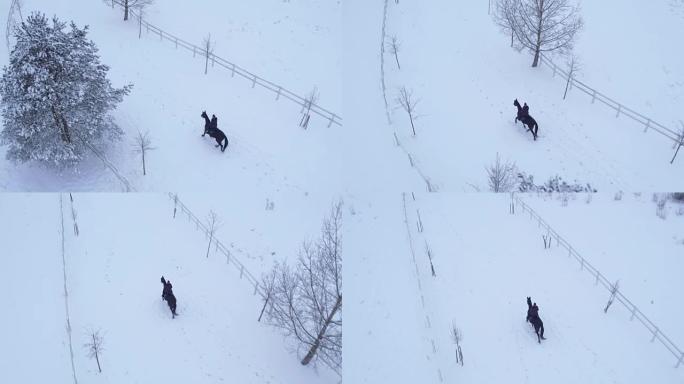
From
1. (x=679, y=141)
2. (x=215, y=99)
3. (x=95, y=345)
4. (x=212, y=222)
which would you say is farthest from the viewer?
(x=215, y=99)

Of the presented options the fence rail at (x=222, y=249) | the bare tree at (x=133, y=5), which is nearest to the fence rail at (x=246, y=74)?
the bare tree at (x=133, y=5)

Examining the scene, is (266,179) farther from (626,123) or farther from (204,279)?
(626,123)

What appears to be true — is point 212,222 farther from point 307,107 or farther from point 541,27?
point 541,27

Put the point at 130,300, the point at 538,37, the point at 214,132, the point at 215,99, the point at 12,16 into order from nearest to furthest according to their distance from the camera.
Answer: the point at 130,300 < the point at 214,132 < the point at 215,99 < the point at 538,37 < the point at 12,16

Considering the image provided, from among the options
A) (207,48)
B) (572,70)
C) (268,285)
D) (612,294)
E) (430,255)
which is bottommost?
(268,285)

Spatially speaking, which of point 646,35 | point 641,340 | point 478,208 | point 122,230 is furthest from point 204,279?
point 646,35

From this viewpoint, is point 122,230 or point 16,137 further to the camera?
point 122,230

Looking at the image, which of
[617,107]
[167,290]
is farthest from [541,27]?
[167,290]
